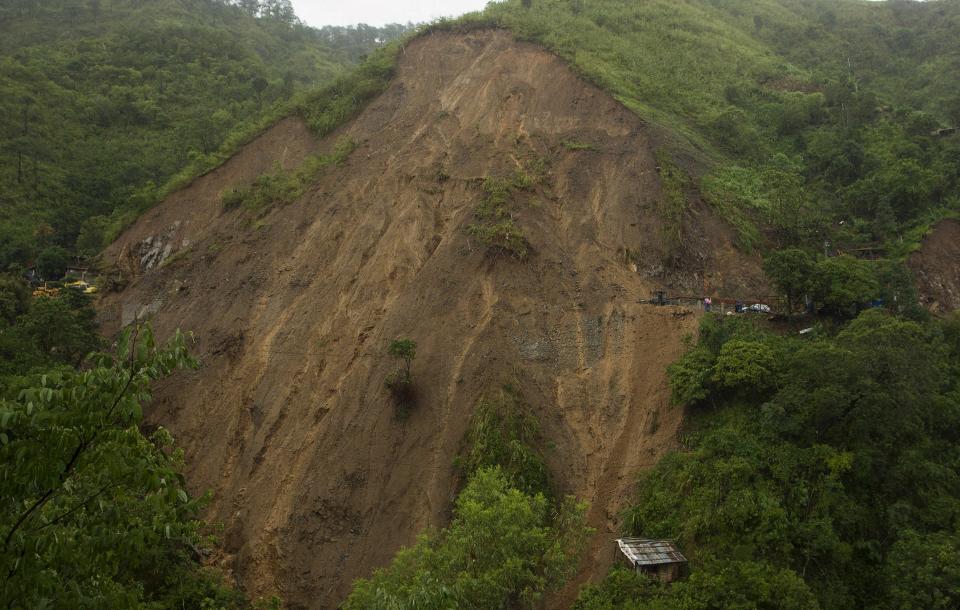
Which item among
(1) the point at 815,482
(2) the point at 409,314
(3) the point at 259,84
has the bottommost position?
(1) the point at 815,482

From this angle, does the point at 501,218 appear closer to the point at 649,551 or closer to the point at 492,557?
the point at 649,551

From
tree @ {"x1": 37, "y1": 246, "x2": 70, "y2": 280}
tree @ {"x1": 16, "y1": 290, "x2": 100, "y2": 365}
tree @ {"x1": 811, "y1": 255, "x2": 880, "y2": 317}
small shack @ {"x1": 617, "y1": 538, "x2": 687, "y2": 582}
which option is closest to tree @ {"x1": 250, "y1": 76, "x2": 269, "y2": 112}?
tree @ {"x1": 37, "y1": 246, "x2": 70, "y2": 280}

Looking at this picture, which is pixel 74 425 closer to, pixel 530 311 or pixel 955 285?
pixel 530 311

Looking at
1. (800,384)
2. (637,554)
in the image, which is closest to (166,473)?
(637,554)

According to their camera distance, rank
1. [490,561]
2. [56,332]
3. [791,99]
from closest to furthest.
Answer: [490,561] → [56,332] → [791,99]

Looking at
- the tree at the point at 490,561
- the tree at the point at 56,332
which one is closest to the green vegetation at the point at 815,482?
the tree at the point at 490,561

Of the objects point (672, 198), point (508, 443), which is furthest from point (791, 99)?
point (508, 443)

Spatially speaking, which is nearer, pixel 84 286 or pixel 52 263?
pixel 84 286
